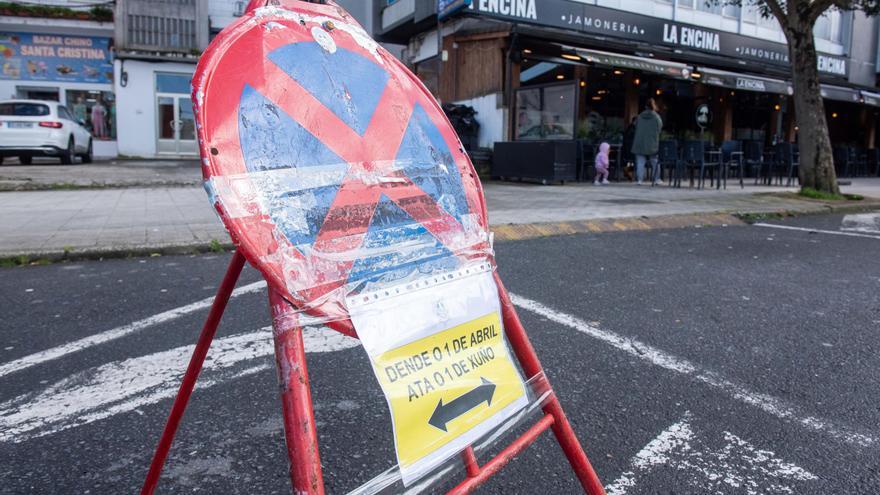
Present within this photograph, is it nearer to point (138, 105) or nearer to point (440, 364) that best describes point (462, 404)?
point (440, 364)

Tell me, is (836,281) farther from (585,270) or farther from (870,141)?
(870,141)

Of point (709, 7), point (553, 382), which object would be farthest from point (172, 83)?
point (553, 382)

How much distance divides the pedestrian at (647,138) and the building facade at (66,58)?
1966 cm

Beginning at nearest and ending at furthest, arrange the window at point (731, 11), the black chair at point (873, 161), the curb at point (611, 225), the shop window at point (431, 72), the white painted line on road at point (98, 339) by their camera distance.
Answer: the white painted line on road at point (98, 339) < the curb at point (611, 225) < the shop window at point (431, 72) < the window at point (731, 11) < the black chair at point (873, 161)

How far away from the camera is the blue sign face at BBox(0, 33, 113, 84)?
73.7 feet

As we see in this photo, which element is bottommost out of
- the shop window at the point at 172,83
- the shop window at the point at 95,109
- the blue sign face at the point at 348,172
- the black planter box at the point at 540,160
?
the blue sign face at the point at 348,172

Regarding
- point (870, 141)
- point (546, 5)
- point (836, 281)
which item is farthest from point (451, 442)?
point (870, 141)

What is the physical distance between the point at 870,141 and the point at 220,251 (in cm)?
2687

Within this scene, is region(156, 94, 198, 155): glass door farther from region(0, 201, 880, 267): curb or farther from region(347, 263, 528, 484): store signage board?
region(347, 263, 528, 484): store signage board

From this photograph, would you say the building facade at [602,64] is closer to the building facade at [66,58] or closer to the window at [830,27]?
the window at [830,27]

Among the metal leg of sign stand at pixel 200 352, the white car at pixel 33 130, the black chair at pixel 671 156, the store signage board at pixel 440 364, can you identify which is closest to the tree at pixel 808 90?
the black chair at pixel 671 156

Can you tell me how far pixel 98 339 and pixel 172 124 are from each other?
21.6m

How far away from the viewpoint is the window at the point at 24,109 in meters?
14.5

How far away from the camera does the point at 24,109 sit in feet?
48.4
